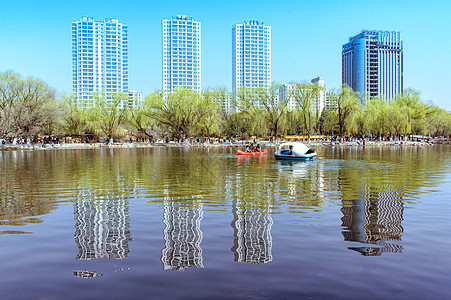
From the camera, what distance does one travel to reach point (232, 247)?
8164 millimetres

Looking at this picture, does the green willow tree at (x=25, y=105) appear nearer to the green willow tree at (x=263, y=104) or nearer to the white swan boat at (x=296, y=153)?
the green willow tree at (x=263, y=104)

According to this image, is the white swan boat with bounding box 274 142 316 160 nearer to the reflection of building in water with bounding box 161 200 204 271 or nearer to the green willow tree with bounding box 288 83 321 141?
the reflection of building in water with bounding box 161 200 204 271

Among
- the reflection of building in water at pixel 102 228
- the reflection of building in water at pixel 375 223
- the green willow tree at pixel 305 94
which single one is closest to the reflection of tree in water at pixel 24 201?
the reflection of building in water at pixel 102 228

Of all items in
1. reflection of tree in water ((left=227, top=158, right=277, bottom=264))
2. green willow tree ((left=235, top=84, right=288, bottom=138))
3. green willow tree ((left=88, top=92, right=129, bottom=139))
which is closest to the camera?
reflection of tree in water ((left=227, top=158, right=277, bottom=264))

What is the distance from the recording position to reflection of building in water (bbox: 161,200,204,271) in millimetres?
7231

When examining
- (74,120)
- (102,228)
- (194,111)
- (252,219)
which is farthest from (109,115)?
(252,219)

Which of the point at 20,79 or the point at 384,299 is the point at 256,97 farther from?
the point at 384,299

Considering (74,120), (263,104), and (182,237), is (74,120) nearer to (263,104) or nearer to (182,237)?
(263,104)

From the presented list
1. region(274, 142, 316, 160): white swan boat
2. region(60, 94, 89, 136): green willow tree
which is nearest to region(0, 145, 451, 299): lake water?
region(274, 142, 316, 160): white swan boat

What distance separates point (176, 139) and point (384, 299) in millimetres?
88594

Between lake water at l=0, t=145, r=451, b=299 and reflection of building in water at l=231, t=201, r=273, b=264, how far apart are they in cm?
3

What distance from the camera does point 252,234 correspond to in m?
9.20

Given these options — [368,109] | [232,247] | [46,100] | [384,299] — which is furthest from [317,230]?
[368,109]

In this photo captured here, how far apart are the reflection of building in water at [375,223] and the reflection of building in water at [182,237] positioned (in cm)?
331
